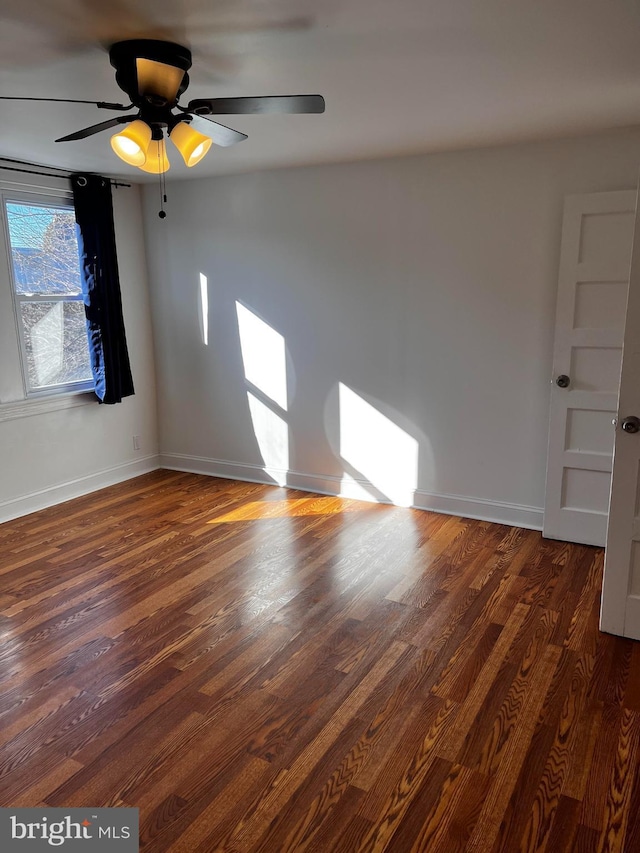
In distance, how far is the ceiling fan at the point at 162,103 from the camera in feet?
6.92

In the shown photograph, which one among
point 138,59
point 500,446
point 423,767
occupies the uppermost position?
point 138,59

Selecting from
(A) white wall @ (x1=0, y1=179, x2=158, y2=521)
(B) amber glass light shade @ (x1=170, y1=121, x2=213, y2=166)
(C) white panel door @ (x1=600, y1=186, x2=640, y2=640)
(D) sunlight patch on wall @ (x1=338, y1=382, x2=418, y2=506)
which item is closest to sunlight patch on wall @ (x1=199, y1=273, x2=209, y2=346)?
(A) white wall @ (x1=0, y1=179, x2=158, y2=521)

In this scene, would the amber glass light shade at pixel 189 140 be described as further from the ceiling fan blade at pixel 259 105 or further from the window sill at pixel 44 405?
the window sill at pixel 44 405

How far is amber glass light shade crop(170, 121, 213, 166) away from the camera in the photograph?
94.0 inches

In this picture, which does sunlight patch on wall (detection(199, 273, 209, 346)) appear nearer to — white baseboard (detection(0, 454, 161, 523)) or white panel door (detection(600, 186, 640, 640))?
white baseboard (detection(0, 454, 161, 523))

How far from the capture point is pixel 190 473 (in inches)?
211

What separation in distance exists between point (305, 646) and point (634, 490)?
5.20ft

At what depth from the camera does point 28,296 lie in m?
4.23

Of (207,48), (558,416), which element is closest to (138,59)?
(207,48)

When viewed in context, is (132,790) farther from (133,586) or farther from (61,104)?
(61,104)

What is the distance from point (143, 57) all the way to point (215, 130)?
1.11 feet

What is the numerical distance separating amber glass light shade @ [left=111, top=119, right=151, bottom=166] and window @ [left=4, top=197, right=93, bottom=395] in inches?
87.0

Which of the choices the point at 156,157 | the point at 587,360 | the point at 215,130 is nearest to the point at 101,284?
the point at 156,157

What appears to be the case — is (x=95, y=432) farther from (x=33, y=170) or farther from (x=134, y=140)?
(x=134, y=140)
